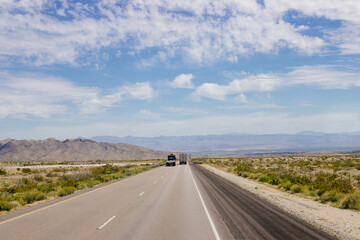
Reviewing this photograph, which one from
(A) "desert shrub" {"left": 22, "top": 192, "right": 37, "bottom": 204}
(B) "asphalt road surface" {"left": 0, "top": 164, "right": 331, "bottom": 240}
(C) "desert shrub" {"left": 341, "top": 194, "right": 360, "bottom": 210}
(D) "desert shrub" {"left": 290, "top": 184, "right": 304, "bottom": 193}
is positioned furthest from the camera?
(D) "desert shrub" {"left": 290, "top": 184, "right": 304, "bottom": 193}

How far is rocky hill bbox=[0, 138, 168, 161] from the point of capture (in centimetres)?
14038

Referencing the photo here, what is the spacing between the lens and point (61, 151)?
5974 inches

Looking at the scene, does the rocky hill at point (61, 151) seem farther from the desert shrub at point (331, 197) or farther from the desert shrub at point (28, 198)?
the desert shrub at point (331, 197)

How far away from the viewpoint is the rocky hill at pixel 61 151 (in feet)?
461

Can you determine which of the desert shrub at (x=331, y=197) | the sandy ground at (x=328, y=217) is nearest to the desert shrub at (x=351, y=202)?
the sandy ground at (x=328, y=217)

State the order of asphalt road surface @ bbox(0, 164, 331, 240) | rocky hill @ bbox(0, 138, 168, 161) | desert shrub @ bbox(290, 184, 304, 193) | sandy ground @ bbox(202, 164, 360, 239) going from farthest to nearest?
rocky hill @ bbox(0, 138, 168, 161), desert shrub @ bbox(290, 184, 304, 193), sandy ground @ bbox(202, 164, 360, 239), asphalt road surface @ bbox(0, 164, 331, 240)

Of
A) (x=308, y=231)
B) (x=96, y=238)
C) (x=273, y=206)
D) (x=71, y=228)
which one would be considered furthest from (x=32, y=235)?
(x=273, y=206)

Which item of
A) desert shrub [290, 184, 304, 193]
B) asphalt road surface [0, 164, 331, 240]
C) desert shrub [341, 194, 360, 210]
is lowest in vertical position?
desert shrub [290, 184, 304, 193]

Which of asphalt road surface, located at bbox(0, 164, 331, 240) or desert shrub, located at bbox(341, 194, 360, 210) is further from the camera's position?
desert shrub, located at bbox(341, 194, 360, 210)

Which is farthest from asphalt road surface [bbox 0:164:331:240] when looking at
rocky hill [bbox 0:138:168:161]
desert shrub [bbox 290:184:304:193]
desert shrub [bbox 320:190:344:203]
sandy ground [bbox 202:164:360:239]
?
rocky hill [bbox 0:138:168:161]

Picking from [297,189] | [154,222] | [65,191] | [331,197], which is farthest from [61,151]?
[154,222]

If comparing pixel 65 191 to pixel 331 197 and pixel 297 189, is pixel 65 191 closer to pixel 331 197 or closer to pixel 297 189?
pixel 297 189

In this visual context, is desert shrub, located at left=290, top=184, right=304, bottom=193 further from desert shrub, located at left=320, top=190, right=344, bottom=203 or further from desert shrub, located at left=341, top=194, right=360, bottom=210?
desert shrub, located at left=341, top=194, right=360, bottom=210

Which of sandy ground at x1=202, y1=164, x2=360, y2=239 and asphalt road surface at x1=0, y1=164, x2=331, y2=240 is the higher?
asphalt road surface at x1=0, y1=164, x2=331, y2=240
